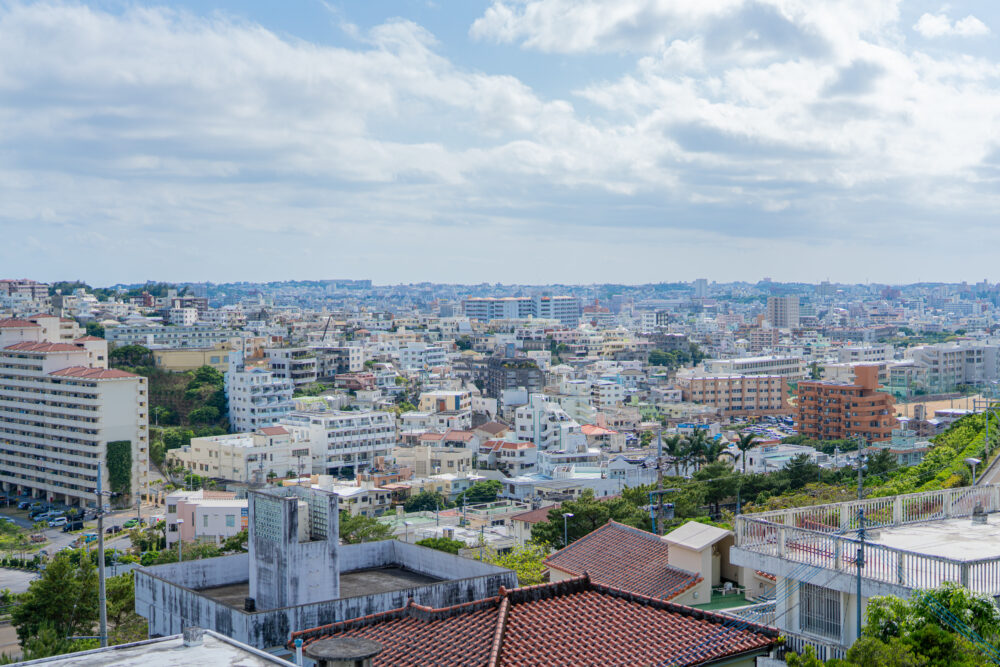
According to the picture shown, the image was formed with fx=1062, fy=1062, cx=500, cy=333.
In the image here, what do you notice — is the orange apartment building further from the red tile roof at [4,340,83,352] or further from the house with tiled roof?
the house with tiled roof

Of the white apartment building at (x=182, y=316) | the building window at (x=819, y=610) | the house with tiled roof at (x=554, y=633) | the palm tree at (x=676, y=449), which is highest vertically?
the white apartment building at (x=182, y=316)

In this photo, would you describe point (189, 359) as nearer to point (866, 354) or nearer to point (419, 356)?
point (419, 356)

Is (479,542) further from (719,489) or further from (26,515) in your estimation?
(26,515)

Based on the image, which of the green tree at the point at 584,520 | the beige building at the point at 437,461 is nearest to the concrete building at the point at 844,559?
the green tree at the point at 584,520

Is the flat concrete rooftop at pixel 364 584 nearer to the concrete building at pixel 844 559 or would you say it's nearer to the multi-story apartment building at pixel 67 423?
the concrete building at pixel 844 559

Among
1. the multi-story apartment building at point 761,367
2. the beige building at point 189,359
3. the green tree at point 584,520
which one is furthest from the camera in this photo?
the multi-story apartment building at point 761,367

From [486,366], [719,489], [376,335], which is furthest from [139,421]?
[376,335]
